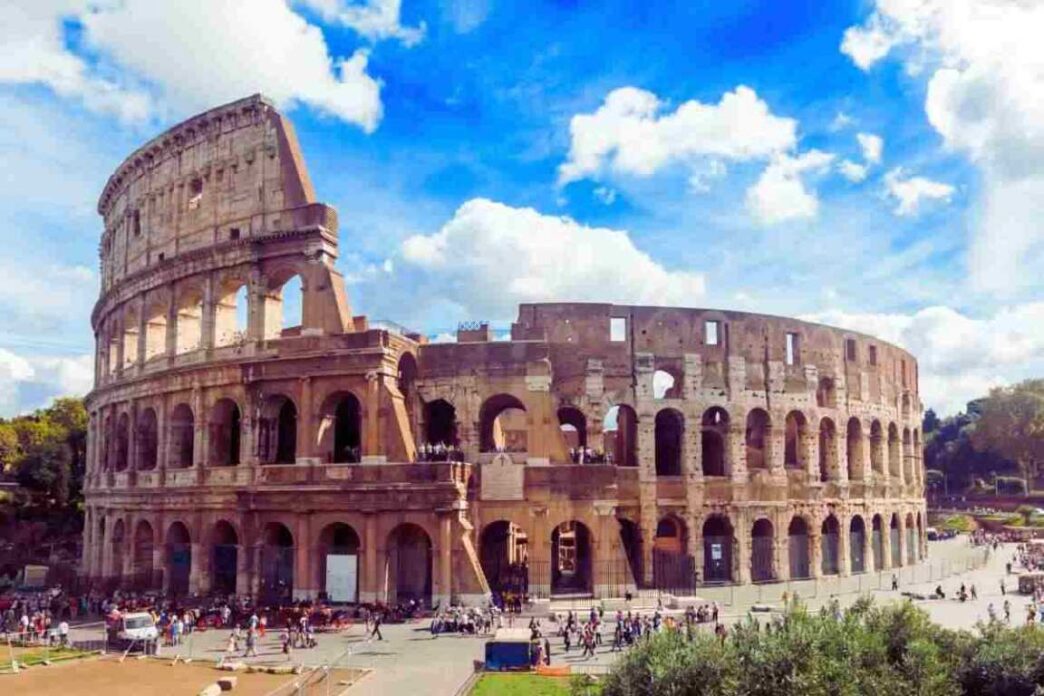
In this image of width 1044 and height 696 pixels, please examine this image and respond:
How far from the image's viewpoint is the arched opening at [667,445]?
3862 cm

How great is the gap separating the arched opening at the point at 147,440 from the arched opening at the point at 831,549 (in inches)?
1169

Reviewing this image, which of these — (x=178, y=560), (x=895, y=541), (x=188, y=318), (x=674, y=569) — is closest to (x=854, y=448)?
(x=895, y=541)

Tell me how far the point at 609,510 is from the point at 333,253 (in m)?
14.1

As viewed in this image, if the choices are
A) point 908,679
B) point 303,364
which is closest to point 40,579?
point 303,364

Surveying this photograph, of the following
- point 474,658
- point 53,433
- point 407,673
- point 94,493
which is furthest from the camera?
point 53,433

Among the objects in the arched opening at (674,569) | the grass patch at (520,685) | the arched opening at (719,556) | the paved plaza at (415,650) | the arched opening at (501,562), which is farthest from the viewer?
the arched opening at (719,556)

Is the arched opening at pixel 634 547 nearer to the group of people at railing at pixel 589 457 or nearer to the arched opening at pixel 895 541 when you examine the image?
the group of people at railing at pixel 589 457

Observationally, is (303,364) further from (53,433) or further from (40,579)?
(53,433)

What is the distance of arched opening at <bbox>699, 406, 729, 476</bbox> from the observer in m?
38.0

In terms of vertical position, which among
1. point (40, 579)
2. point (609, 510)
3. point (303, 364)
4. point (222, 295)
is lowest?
point (40, 579)

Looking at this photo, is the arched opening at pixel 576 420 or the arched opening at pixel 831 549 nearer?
the arched opening at pixel 576 420

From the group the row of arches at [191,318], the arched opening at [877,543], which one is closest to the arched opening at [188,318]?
the row of arches at [191,318]

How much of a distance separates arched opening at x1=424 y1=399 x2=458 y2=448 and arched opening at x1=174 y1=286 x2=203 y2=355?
10143mm

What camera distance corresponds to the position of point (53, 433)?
2628 inches
